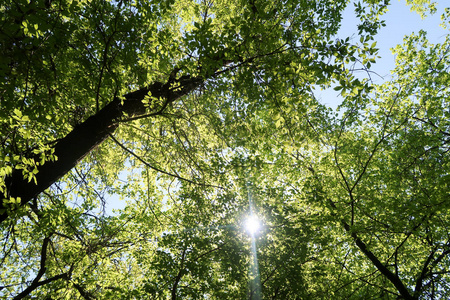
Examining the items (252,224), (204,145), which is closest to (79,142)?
(204,145)

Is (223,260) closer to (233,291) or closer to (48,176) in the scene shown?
(233,291)

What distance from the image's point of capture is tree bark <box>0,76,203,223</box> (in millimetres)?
3404

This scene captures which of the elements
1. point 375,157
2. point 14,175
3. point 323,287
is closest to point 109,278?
point 14,175

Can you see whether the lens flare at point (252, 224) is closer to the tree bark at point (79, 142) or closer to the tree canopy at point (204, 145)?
the tree canopy at point (204, 145)

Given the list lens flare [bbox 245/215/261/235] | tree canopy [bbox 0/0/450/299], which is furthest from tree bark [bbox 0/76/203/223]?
lens flare [bbox 245/215/261/235]

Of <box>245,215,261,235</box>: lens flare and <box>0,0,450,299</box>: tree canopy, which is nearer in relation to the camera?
<box>0,0,450,299</box>: tree canopy

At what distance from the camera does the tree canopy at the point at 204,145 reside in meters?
3.14

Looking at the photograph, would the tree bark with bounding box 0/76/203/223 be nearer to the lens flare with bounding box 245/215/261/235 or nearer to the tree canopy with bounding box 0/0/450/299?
the tree canopy with bounding box 0/0/450/299

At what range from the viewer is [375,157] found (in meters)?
9.53

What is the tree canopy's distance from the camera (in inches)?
124

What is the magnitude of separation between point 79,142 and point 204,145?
8.00 ft

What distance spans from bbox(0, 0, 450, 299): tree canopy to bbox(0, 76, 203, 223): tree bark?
0.9 inches

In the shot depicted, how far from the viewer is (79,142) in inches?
152

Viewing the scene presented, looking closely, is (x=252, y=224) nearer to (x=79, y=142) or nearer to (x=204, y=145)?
(x=204, y=145)
